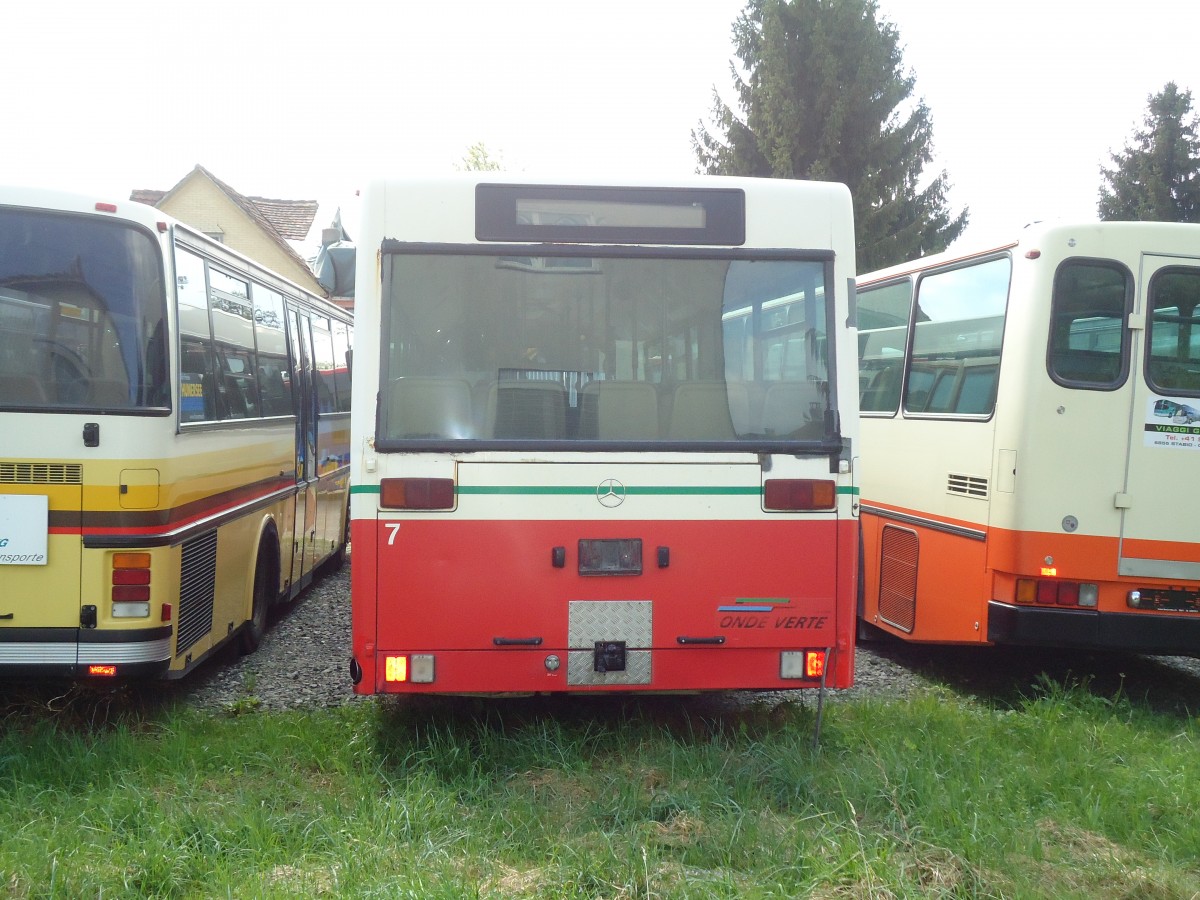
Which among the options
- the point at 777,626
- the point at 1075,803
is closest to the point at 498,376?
the point at 777,626

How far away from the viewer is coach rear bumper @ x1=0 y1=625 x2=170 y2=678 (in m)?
5.77

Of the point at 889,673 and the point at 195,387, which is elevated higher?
the point at 195,387

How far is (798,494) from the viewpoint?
559cm

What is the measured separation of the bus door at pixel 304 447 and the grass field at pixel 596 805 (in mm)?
3421

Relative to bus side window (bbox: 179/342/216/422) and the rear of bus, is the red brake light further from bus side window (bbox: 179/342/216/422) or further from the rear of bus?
bus side window (bbox: 179/342/216/422)

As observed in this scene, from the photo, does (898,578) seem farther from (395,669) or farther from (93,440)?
(93,440)

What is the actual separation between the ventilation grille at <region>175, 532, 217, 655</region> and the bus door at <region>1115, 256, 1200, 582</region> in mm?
5286

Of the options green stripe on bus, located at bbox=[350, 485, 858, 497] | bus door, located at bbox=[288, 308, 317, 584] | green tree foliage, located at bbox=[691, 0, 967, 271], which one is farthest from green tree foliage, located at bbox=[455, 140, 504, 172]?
green stripe on bus, located at bbox=[350, 485, 858, 497]

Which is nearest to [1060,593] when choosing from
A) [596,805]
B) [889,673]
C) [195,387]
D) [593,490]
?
[889,673]

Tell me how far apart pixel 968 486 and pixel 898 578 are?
125 cm

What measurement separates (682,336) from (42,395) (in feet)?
10.2

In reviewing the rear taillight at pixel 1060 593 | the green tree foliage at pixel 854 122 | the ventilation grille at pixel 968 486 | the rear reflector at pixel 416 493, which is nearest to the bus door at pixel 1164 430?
the rear taillight at pixel 1060 593

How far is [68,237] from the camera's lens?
230 inches

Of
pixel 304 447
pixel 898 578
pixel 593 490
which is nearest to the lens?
pixel 593 490
